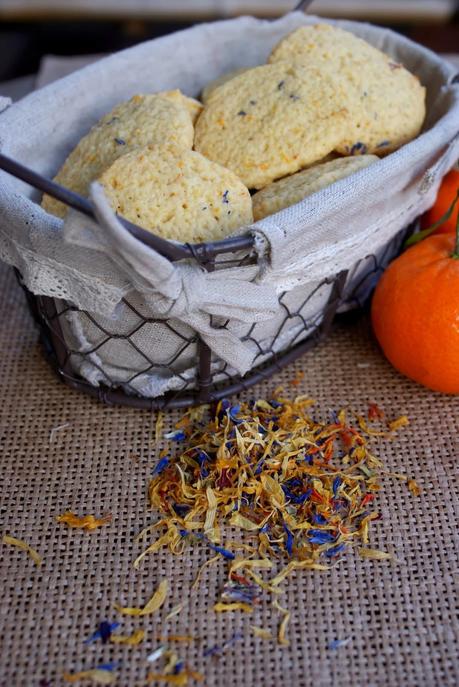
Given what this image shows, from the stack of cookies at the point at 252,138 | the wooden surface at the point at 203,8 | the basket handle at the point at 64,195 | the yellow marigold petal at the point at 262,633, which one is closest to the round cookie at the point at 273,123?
the stack of cookies at the point at 252,138

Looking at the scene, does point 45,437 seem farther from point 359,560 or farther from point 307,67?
point 307,67

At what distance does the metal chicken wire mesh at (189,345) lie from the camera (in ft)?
A: 2.57

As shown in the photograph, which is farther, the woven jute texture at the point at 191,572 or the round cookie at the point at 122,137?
the round cookie at the point at 122,137

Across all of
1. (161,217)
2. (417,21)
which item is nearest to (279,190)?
(161,217)

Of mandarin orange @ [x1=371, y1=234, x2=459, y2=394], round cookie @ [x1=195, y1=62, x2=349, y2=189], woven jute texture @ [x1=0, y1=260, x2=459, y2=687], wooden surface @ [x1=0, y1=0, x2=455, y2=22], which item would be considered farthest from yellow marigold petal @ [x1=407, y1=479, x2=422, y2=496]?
wooden surface @ [x1=0, y1=0, x2=455, y2=22]

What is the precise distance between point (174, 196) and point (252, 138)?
0.55 ft

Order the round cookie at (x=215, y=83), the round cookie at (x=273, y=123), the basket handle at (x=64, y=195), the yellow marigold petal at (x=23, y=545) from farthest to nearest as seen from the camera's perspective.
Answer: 1. the round cookie at (x=215, y=83)
2. the round cookie at (x=273, y=123)
3. the yellow marigold petal at (x=23, y=545)
4. the basket handle at (x=64, y=195)

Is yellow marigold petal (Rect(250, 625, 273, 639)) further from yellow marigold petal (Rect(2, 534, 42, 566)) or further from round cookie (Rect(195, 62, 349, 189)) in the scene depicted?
round cookie (Rect(195, 62, 349, 189))

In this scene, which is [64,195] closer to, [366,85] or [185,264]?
[185,264]

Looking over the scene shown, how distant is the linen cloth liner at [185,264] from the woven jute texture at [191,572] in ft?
0.30

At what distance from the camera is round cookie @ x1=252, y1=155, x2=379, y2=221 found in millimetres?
797

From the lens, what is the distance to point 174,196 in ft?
2.44

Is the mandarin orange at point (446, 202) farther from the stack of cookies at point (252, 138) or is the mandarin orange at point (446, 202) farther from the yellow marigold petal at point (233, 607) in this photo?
the yellow marigold petal at point (233, 607)

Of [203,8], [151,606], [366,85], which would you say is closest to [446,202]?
[366,85]
